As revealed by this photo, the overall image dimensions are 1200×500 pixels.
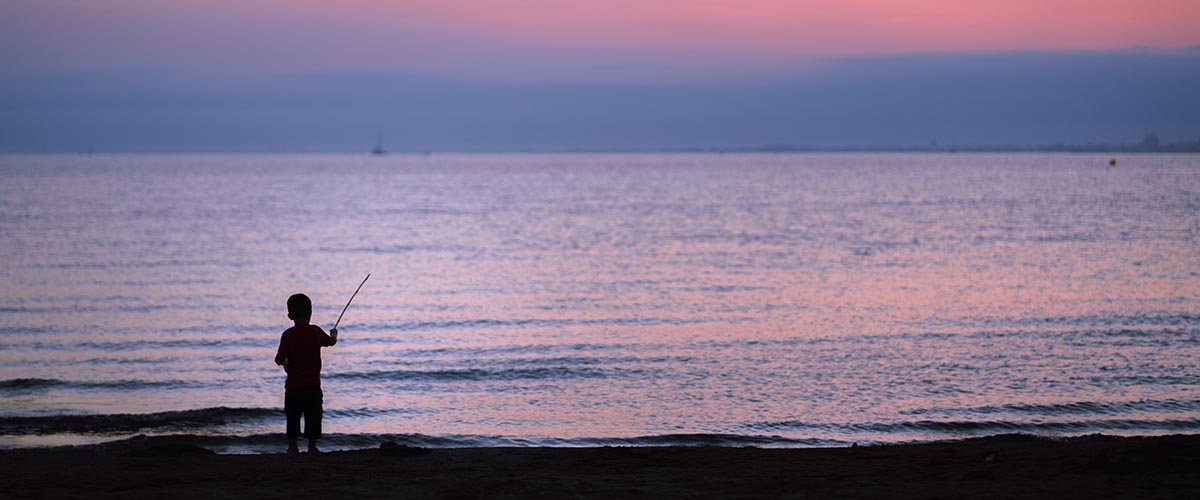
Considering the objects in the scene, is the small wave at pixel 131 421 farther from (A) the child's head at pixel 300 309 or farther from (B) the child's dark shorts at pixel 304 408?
(A) the child's head at pixel 300 309

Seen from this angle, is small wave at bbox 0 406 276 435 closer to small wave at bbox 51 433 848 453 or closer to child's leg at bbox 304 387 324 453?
small wave at bbox 51 433 848 453

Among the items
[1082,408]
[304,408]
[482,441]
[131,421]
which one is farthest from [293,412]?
[1082,408]

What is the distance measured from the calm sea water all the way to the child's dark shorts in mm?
2702

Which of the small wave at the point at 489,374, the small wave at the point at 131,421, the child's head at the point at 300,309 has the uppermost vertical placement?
the child's head at the point at 300,309

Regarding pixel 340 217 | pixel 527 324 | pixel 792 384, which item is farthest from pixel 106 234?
pixel 792 384

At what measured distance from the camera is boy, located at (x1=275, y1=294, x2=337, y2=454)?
8.93 meters

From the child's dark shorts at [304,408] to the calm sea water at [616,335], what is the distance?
8.86 feet

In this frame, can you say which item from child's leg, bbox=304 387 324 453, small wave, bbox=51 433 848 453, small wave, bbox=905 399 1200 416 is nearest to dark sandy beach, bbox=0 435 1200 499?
child's leg, bbox=304 387 324 453

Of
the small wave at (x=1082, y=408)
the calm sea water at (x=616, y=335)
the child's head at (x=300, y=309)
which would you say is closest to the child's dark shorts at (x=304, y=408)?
the child's head at (x=300, y=309)

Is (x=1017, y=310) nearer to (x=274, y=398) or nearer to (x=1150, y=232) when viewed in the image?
(x=274, y=398)

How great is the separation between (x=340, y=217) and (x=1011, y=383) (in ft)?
163

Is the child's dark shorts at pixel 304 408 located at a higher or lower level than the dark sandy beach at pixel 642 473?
higher

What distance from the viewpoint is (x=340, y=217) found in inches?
2398

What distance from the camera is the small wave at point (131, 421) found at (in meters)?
12.8
